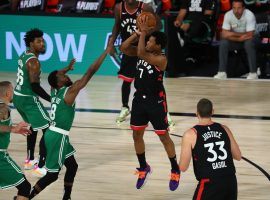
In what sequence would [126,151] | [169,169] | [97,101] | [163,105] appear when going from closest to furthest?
[163,105], [169,169], [126,151], [97,101]

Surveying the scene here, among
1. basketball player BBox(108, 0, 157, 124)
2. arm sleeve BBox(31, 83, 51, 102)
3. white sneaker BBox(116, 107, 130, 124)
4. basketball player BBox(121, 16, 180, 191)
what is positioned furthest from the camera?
white sneaker BBox(116, 107, 130, 124)

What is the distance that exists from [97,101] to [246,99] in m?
2.64

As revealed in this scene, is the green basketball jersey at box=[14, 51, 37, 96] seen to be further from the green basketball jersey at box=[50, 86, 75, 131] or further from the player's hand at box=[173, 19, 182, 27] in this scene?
the player's hand at box=[173, 19, 182, 27]

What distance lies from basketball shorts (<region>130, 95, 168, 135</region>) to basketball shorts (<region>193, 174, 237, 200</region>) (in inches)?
93.4

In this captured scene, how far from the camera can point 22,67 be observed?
33.2 ft

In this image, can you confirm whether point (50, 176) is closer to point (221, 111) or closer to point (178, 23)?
point (221, 111)

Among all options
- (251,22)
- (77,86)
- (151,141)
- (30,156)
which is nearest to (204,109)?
(77,86)

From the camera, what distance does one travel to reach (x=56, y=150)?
28.1 ft

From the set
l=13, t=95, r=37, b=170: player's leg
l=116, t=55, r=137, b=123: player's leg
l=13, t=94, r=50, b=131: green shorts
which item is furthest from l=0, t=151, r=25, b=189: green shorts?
l=116, t=55, r=137, b=123: player's leg

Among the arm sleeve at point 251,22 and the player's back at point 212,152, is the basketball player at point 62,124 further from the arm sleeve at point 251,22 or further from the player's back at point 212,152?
the arm sleeve at point 251,22

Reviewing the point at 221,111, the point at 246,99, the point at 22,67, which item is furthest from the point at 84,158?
the point at 246,99

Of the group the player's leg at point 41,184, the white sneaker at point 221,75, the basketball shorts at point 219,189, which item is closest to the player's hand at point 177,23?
the white sneaker at point 221,75

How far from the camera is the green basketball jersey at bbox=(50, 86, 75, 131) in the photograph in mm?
8641

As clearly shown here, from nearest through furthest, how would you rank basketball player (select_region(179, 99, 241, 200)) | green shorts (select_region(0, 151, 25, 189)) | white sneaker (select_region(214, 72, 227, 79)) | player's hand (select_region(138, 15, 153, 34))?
basketball player (select_region(179, 99, 241, 200)) → green shorts (select_region(0, 151, 25, 189)) → player's hand (select_region(138, 15, 153, 34)) → white sneaker (select_region(214, 72, 227, 79))
